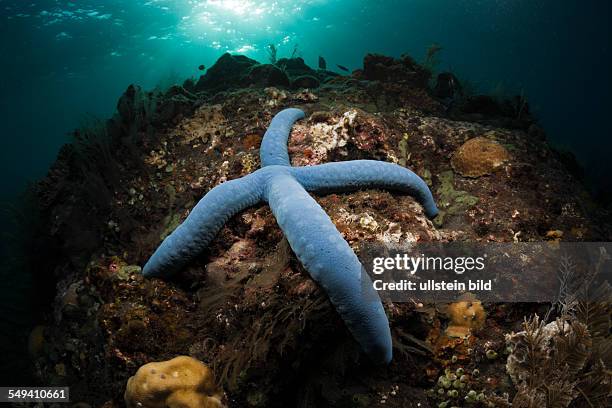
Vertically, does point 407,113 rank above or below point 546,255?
above

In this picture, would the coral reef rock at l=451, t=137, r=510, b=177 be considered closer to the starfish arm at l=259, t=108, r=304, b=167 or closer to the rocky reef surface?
the rocky reef surface

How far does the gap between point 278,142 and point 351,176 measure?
1.10 metres

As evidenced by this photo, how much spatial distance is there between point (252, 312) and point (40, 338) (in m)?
5.21

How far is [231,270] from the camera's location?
9.84 ft

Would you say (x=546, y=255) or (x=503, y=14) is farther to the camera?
(x=503, y=14)

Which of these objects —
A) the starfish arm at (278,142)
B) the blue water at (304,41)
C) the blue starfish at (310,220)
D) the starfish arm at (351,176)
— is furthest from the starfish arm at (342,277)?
the blue water at (304,41)

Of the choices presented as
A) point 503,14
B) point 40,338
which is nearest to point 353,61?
point 503,14

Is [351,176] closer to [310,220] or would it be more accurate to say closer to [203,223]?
[310,220]

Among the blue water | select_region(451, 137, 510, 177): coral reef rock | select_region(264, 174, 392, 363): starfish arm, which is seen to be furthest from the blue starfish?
the blue water

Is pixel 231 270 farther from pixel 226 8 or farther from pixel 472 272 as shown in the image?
pixel 226 8

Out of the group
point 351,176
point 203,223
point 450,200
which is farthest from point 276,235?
point 450,200

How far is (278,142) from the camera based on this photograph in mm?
3770

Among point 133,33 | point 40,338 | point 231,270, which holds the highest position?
point 133,33

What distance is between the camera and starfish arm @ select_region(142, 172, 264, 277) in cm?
300
